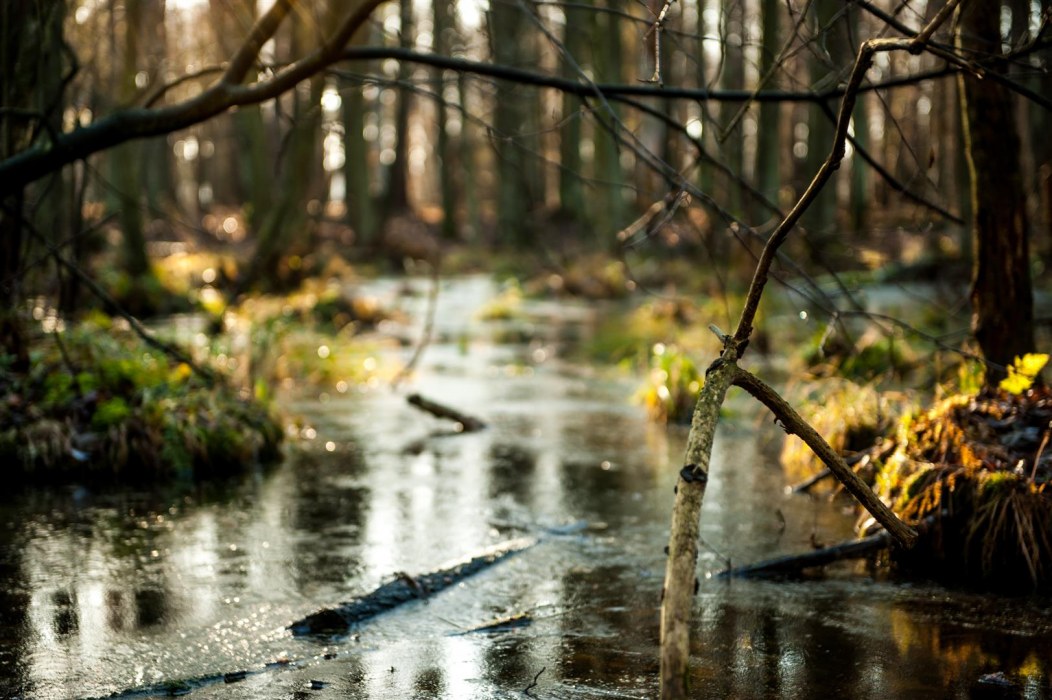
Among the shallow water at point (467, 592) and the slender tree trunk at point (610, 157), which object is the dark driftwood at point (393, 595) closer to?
the shallow water at point (467, 592)

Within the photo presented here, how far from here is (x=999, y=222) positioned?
7.70 m

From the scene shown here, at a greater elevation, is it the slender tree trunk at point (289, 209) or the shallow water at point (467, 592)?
the slender tree trunk at point (289, 209)

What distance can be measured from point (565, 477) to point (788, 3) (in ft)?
16.1

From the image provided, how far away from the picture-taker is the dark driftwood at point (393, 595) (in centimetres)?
557

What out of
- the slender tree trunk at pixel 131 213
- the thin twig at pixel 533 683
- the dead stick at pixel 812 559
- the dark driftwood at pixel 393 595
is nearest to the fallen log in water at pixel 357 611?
the dark driftwood at pixel 393 595

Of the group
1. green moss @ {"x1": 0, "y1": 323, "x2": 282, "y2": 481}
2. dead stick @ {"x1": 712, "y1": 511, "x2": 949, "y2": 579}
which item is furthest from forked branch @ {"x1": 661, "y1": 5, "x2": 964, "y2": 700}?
green moss @ {"x1": 0, "y1": 323, "x2": 282, "y2": 481}

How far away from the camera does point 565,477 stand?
9070 millimetres

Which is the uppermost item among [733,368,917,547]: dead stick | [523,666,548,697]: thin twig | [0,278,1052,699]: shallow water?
[733,368,917,547]: dead stick

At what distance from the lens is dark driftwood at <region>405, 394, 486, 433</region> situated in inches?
432

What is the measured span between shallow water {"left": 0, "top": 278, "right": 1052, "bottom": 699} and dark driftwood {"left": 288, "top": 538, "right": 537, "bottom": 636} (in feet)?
0.23

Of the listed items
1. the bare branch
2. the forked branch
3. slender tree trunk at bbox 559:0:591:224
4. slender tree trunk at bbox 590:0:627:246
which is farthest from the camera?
slender tree trunk at bbox 559:0:591:224

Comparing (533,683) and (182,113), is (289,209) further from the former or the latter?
(533,683)

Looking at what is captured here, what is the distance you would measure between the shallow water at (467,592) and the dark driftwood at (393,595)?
7cm

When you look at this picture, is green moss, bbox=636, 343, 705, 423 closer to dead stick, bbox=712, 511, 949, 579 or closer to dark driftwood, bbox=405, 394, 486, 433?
dark driftwood, bbox=405, 394, 486, 433
